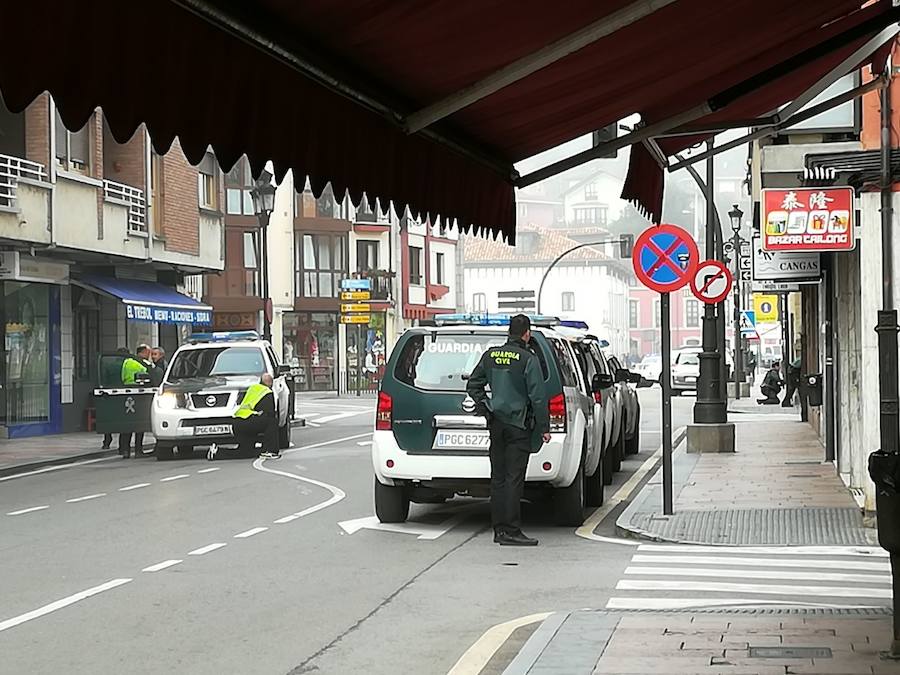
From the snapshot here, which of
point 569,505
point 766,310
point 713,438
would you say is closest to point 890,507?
point 569,505

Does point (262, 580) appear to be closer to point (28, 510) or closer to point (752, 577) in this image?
point (752, 577)

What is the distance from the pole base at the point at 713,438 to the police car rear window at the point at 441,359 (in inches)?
402

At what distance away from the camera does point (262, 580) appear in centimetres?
1068

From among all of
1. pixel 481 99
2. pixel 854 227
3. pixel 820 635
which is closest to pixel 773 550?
pixel 854 227

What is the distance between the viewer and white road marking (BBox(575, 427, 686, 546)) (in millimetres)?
13109

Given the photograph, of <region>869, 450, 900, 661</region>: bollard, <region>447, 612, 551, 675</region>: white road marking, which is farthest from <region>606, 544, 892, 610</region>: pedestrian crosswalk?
<region>869, 450, 900, 661</region>: bollard

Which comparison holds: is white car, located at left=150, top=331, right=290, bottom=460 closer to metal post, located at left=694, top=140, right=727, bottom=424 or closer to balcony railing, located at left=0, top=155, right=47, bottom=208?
balcony railing, located at left=0, top=155, right=47, bottom=208

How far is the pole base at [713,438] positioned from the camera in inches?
930

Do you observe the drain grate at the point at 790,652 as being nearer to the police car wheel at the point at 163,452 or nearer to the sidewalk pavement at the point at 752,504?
the sidewalk pavement at the point at 752,504

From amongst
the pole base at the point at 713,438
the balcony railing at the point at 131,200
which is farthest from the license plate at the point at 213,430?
the balcony railing at the point at 131,200

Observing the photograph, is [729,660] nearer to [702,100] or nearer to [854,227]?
[702,100]

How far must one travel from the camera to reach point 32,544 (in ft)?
42.9

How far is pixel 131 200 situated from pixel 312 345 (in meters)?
34.5

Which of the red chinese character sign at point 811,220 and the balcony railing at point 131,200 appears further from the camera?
the balcony railing at point 131,200
